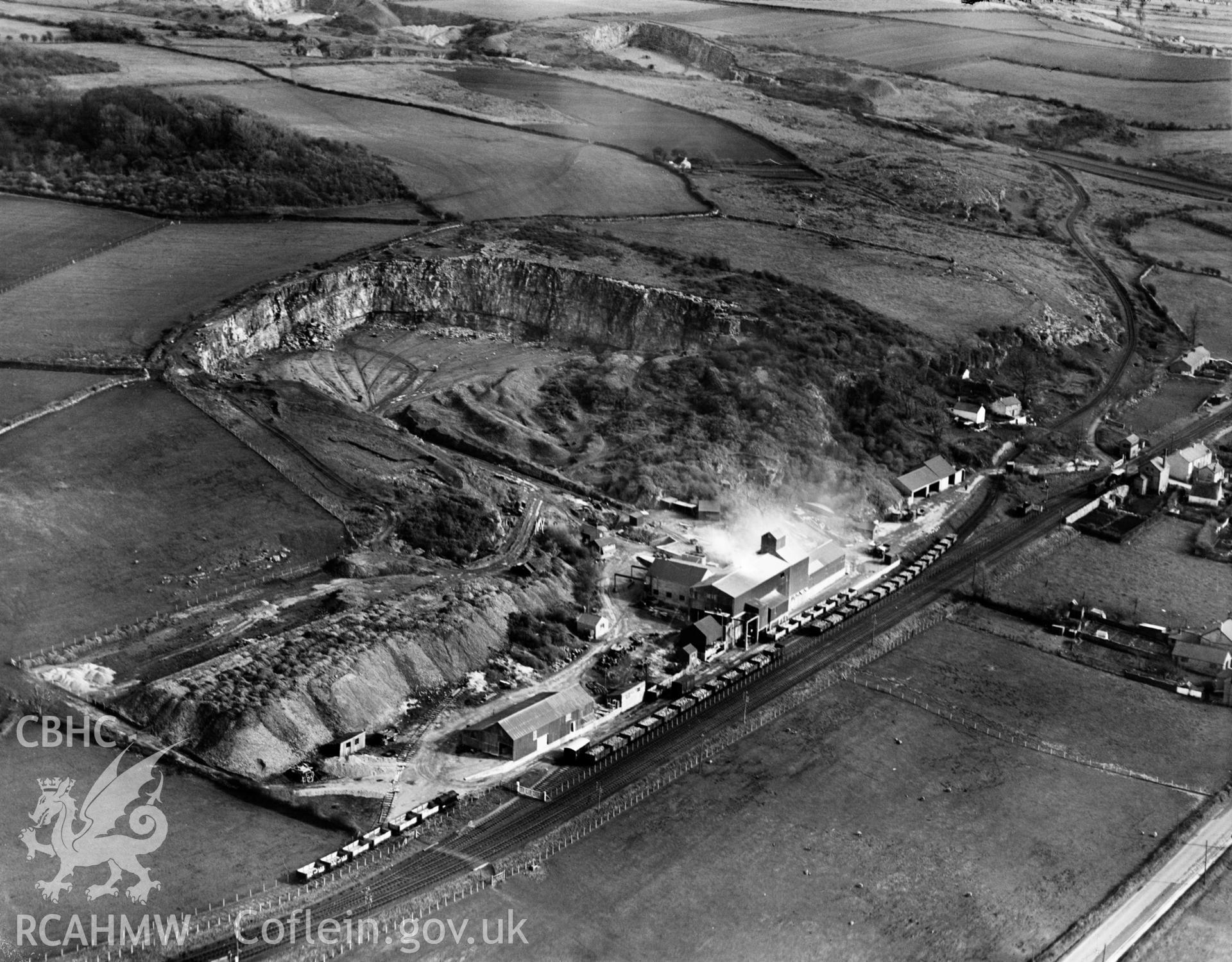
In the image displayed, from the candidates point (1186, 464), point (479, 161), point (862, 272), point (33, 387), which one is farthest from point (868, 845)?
point (479, 161)

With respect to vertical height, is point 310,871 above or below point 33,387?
below

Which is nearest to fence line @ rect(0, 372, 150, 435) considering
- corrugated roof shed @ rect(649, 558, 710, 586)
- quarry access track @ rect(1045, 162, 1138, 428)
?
corrugated roof shed @ rect(649, 558, 710, 586)

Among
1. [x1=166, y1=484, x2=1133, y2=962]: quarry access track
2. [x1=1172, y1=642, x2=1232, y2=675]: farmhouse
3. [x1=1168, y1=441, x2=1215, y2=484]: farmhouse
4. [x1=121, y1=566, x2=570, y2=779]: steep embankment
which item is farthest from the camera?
[x1=1168, y1=441, x2=1215, y2=484]: farmhouse

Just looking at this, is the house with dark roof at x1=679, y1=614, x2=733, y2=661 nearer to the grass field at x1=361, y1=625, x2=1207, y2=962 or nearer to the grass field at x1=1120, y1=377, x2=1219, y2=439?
the grass field at x1=361, y1=625, x2=1207, y2=962

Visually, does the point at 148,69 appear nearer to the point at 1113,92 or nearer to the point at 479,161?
the point at 479,161

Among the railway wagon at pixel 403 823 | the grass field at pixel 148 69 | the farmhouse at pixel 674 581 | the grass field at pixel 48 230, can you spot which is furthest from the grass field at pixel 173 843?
the grass field at pixel 148 69

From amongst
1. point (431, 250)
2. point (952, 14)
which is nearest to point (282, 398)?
point (431, 250)
